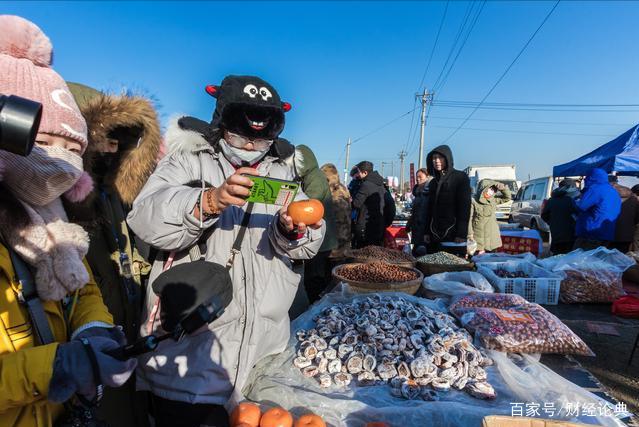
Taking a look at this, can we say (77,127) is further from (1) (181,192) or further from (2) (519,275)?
(2) (519,275)

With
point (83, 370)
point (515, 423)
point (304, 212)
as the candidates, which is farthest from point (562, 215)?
point (83, 370)

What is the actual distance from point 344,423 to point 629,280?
17.9 feet

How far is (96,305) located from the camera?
1442 millimetres

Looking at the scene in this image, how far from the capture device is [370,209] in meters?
6.85

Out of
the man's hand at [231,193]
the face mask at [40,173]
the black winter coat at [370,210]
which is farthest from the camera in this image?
the black winter coat at [370,210]

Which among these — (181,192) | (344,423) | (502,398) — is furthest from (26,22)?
(502,398)

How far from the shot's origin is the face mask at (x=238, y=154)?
1.90m

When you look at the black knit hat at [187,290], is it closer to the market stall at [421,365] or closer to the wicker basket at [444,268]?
the market stall at [421,365]

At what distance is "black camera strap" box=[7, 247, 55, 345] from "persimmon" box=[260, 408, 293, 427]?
101 centimetres

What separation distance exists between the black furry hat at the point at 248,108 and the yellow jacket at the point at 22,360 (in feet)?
3.83

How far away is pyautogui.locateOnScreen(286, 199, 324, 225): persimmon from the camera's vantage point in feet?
5.57

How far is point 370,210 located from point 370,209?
2 cm

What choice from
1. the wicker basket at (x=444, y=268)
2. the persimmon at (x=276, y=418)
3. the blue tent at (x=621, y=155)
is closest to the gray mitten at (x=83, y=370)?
the persimmon at (x=276, y=418)

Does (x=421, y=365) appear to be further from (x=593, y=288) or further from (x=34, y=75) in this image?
(x=593, y=288)
